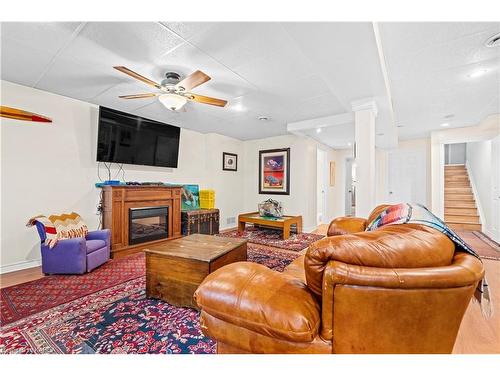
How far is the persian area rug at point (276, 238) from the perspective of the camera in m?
3.78

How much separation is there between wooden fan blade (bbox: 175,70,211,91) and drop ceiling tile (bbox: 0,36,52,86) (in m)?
1.25

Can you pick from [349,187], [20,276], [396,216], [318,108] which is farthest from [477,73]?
[20,276]

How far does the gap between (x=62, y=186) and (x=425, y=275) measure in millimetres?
3955

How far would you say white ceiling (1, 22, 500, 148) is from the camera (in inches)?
69.6

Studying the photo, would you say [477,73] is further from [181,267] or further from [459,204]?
[459,204]

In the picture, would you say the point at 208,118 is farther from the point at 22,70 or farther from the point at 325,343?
the point at 325,343

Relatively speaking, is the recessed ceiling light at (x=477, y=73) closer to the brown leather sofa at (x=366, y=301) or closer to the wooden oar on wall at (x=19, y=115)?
the brown leather sofa at (x=366, y=301)

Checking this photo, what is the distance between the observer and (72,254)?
2.49m

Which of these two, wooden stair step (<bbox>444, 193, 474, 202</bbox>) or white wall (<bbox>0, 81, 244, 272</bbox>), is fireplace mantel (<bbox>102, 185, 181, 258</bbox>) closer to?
white wall (<bbox>0, 81, 244, 272</bbox>)

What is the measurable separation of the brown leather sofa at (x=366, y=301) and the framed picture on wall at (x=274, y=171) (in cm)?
446

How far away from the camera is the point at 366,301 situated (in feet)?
2.46

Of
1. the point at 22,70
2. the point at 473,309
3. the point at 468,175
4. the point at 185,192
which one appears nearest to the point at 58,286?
the point at 22,70
